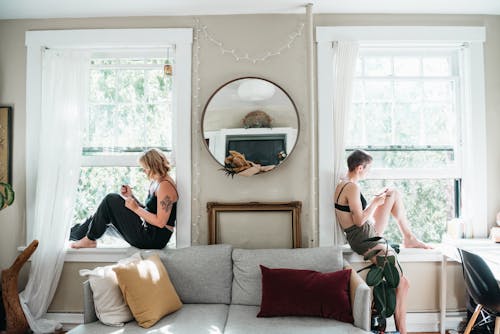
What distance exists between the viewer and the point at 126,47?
3.29m

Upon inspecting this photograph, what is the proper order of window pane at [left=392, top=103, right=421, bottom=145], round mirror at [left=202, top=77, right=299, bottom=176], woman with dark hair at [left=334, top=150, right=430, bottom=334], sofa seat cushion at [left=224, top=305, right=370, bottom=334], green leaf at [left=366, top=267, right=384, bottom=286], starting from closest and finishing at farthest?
1. sofa seat cushion at [left=224, top=305, right=370, bottom=334]
2. green leaf at [left=366, top=267, right=384, bottom=286]
3. woman with dark hair at [left=334, top=150, right=430, bottom=334]
4. round mirror at [left=202, top=77, right=299, bottom=176]
5. window pane at [left=392, top=103, right=421, bottom=145]

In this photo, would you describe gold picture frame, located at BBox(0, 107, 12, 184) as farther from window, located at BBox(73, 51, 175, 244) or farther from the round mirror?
the round mirror

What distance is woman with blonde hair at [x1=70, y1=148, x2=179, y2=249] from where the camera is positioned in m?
3.02

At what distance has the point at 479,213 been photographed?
3227mm

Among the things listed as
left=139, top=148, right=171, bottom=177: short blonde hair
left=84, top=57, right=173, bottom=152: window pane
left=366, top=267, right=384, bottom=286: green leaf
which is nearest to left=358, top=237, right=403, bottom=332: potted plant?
left=366, top=267, right=384, bottom=286: green leaf

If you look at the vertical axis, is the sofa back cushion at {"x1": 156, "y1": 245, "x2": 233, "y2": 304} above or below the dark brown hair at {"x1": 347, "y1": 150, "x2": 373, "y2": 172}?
below

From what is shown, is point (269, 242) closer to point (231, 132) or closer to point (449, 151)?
point (231, 132)

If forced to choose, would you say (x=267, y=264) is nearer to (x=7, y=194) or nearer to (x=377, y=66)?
(x=377, y=66)

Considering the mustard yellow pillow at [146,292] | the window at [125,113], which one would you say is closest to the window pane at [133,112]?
the window at [125,113]

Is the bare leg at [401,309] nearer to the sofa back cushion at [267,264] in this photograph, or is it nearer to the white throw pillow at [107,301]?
the sofa back cushion at [267,264]

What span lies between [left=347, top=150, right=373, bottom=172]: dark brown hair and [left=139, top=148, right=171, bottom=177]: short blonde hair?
5.02 ft

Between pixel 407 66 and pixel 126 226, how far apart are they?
2.81m

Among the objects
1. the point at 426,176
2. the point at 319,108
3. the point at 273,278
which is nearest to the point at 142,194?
the point at 273,278

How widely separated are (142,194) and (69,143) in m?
0.75
